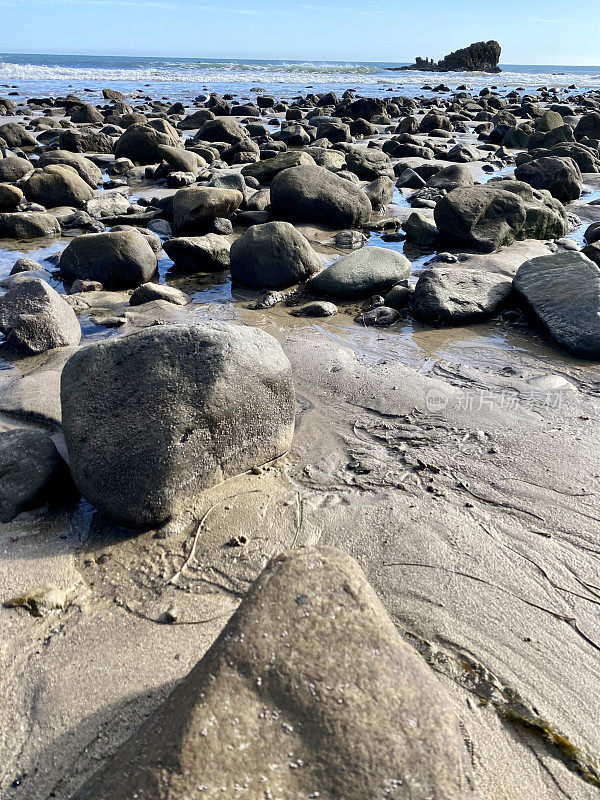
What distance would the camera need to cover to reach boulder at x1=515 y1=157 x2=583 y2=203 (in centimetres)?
1037

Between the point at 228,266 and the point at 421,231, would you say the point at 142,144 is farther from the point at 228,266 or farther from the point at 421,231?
the point at 421,231

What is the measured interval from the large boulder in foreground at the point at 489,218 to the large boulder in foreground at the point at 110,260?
354cm

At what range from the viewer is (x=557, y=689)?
2.19 m

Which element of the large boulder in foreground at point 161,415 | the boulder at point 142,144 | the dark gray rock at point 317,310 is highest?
the large boulder in foreground at point 161,415

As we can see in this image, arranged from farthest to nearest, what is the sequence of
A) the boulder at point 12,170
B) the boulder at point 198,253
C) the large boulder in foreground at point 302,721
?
the boulder at point 12,170
the boulder at point 198,253
the large boulder in foreground at point 302,721

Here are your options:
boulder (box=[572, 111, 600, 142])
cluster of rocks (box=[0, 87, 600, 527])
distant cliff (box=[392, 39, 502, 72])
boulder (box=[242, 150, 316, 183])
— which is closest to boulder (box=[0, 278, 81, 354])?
cluster of rocks (box=[0, 87, 600, 527])

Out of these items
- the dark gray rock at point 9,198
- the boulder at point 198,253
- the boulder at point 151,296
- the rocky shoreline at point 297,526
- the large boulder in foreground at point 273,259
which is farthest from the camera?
the dark gray rock at point 9,198

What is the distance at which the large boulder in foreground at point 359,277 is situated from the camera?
6164 mm

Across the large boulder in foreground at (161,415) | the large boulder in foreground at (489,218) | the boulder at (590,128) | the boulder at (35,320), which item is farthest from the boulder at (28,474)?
the boulder at (590,128)

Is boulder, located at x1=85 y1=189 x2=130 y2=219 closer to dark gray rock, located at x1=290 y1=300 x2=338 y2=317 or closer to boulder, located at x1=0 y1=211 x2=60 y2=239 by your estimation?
boulder, located at x1=0 y1=211 x2=60 y2=239

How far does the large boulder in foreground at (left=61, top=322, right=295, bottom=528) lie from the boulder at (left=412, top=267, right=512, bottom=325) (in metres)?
2.65

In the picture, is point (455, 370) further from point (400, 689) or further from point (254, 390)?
point (400, 689)

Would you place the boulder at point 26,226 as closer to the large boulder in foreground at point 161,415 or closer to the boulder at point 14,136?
the large boulder in foreground at point 161,415

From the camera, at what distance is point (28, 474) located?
3.07 meters
